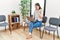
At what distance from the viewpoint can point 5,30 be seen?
5.29 m

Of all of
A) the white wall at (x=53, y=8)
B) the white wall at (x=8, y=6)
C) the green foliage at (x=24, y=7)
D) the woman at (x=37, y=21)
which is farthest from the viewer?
the green foliage at (x=24, y=7)

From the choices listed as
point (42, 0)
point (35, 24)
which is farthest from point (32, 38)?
point (42, 0)

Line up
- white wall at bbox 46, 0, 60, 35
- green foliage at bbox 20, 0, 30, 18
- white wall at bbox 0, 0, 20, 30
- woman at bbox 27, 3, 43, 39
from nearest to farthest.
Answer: woman at bbox 27, 3, 43, 39
white wall at bbox 46, 0, 60, 35
white wall at bbox 0, 0, 20, 30
green foliage at bbox 20, 0, 30, 18

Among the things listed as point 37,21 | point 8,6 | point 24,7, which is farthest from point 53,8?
point 8,6

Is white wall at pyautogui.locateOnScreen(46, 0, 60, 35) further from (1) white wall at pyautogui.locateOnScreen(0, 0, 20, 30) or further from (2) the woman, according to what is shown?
(1) white wall at pyautogui.locateOnScreen(0, 0, 20, 30)

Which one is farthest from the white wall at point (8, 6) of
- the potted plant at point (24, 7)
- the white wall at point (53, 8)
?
the white wall at point (53, 8)

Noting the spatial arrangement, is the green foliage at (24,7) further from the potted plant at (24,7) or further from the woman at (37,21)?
the woman at (37,21)

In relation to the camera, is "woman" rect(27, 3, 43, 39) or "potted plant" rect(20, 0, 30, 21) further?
"potted plant" rect(20, 0, 30, 21)

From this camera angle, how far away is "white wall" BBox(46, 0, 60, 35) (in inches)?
171

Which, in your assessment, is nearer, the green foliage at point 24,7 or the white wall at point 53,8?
the white wall at point 53,8

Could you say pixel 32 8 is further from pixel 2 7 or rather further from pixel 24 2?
Answer: pixel 2 7

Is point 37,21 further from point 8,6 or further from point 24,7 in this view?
point 8,6

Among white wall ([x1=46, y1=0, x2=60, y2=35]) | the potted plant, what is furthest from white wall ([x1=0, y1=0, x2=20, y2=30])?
white wall ([x1=46, y1=0, x2=60, y2=35])

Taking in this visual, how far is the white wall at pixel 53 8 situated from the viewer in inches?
171
